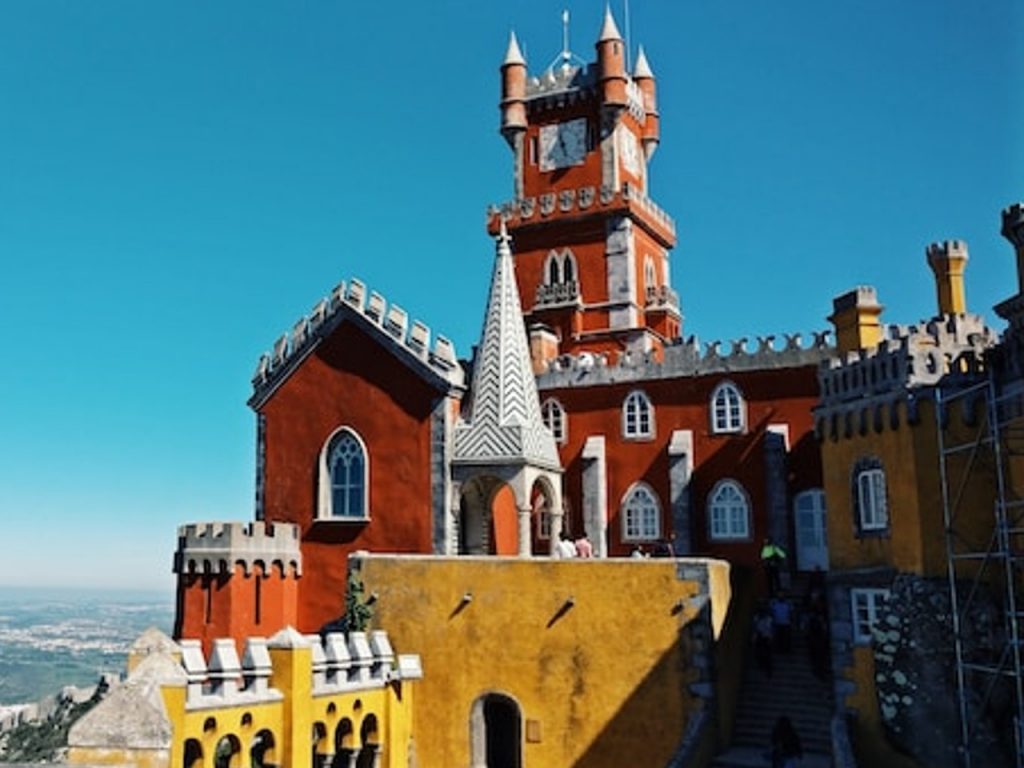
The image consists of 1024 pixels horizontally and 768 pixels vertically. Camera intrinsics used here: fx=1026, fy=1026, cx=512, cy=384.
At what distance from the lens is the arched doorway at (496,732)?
71.6ft

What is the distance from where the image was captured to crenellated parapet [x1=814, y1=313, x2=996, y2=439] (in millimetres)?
18391

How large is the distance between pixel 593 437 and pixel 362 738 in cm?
1323

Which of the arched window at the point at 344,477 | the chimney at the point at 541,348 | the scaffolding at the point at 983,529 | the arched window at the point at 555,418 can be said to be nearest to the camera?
the scaffolding at the point at 983,529

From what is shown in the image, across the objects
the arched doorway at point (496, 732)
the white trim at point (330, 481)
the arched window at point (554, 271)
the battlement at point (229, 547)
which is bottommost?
the arched doorway at point (496, 732)

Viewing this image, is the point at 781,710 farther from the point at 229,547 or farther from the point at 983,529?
the point at 229,547

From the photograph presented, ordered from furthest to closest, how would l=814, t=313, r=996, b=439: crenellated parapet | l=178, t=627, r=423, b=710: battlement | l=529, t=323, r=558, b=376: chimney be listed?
l=529, t=323, r=558, b=376: chimney → l=814, t=313, r=996, b=439: crenellated parapet → l=178, t=627, r=423, b=710: battlement

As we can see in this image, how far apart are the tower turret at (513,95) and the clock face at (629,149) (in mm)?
3948

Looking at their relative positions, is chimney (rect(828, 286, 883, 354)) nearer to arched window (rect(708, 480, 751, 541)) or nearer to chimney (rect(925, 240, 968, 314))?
chimney (rect(925, 240, 968, 314))

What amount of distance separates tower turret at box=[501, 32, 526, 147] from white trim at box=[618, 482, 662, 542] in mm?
16088

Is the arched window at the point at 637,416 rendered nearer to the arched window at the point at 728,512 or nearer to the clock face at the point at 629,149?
the arched window at the point at 728,512

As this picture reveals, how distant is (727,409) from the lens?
29.9 m

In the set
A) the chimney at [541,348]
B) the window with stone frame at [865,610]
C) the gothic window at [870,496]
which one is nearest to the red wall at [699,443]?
the chimney at [541,348]

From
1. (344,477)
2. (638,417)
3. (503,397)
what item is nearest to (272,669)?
(344,477)

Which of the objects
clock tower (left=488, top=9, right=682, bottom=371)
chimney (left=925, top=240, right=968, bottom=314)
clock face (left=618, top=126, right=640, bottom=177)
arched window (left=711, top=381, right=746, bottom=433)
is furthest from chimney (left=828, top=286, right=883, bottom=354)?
clock face (left=618, top=126, right=640, bottom=177)
